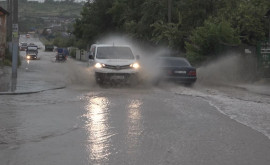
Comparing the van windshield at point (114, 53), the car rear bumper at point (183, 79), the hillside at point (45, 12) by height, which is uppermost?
the hillside at point (45, 12)

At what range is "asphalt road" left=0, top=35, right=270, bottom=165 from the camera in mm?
7438

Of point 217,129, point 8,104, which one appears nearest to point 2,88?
point 8,104

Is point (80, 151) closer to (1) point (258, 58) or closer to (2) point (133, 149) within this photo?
(2) point (133, 149)

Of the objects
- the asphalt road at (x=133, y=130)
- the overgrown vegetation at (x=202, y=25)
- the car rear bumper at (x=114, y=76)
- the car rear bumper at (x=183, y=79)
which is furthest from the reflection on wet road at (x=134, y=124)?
the overgrown vegetation at (x=202, y=25)

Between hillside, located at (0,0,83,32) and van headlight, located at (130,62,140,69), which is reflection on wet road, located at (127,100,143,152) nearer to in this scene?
van headlight, located at (130,62,140,69)

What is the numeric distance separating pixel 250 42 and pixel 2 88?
16229mm

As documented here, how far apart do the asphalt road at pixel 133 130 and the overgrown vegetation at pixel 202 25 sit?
37.9 feet

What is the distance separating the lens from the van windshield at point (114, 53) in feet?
69.2

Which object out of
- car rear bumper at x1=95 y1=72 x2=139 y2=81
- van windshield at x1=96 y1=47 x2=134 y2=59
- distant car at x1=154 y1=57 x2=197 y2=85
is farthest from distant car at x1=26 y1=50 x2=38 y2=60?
car rear bumper at x1=95 y1=72 x2=139 y2=81

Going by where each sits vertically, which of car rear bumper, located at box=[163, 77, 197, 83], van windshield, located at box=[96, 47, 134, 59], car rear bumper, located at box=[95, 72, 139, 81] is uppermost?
van windshield, located at box=[96, 47, 134, 59]

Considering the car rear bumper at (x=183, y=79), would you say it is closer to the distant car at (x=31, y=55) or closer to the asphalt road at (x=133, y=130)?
the asphalt road at (x=133, y=130)

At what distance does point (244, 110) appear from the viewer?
12.9 meters

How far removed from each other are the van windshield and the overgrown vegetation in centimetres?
678

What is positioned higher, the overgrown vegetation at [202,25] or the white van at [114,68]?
the overgrown vegetation at [202,25]
